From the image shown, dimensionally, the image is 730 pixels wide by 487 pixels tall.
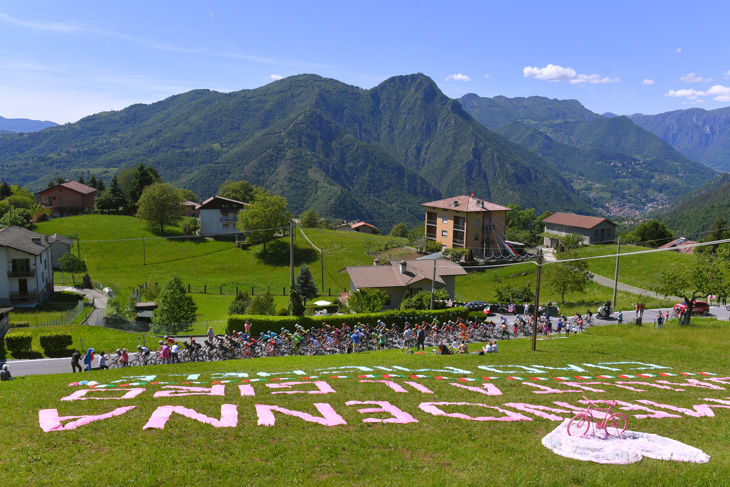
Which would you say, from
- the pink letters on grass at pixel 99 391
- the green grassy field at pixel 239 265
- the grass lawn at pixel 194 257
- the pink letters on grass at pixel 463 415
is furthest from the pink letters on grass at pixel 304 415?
the grass lawn at pixel 194 257

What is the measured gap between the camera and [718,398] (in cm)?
1934

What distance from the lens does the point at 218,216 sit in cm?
10794

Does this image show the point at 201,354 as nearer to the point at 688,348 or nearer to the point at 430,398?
the point at 430,398

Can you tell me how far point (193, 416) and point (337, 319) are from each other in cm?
2670

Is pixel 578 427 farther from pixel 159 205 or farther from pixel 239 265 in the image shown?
pixel 159 205

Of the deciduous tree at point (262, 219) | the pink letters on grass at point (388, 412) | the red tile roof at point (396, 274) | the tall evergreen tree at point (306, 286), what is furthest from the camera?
the deciduous tree at point (262, 219)

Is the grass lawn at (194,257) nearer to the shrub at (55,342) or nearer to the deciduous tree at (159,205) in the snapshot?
the deciduous tree at (159,205)

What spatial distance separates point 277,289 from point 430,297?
109 ft

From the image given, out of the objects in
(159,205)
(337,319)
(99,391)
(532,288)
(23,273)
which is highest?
(159,205)

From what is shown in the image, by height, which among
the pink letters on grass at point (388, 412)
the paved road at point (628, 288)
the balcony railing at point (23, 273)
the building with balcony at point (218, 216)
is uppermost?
the building with balcony at point (218, 216)

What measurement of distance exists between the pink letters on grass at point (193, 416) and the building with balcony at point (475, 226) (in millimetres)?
82509

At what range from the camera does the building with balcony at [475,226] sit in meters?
95.0

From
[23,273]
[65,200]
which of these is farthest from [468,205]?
[65,200]

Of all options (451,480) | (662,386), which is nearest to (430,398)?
(451,480)
